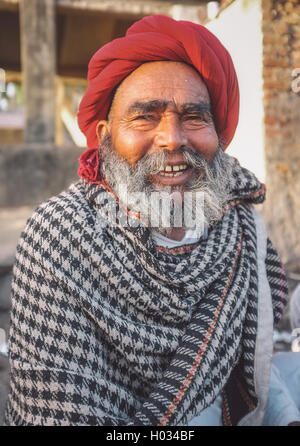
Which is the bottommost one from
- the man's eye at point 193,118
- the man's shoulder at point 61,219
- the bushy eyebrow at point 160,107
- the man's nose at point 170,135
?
the man's shoulder at point 61,219

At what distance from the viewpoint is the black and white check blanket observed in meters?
1.29

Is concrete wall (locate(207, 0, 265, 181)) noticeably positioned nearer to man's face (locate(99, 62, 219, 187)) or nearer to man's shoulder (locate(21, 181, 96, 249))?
man's face (locate(99, 62, 219, 187))

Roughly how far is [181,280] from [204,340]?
9.7 inches

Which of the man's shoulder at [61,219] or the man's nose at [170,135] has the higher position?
the man's nose at [170,135]

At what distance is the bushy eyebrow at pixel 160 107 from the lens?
1.55m

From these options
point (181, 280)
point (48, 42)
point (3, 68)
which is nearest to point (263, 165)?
point (181, 280)

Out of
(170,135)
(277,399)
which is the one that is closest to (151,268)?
(170,135)

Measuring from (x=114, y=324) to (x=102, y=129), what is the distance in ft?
3.10

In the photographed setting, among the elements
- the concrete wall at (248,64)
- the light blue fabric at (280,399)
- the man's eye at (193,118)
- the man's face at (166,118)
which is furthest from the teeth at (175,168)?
the concrete wall at (248,64)

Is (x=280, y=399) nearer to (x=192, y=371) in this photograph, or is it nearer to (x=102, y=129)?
(x=192, y=371)

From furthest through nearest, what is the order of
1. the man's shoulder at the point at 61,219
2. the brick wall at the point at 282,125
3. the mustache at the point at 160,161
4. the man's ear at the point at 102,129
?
the brick wall at the point at 282,125 < the man's ear at the point at 102,129 < the mustache at the point at 160,161 < the man's shoulder at the point at 61,219

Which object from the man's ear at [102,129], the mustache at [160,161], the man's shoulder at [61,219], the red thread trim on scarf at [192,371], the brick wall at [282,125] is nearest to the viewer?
the red thread trim on scarf at [192,371]

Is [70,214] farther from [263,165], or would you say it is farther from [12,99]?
[12,99]

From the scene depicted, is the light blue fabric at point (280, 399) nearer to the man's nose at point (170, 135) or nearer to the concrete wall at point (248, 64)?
the man's nose at point (170, 135)
